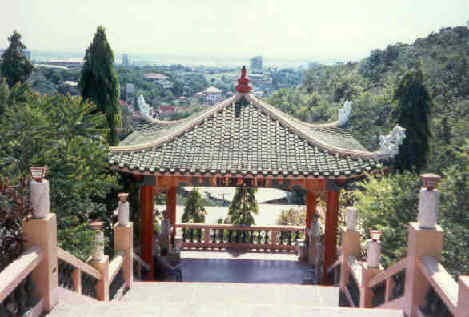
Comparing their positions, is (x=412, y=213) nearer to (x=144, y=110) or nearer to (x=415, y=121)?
(x=144, y=110)

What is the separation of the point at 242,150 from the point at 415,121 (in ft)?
59.8

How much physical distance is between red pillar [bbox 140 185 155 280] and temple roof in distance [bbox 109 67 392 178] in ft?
2.81

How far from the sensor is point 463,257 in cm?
934

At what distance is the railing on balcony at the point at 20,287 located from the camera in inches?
176

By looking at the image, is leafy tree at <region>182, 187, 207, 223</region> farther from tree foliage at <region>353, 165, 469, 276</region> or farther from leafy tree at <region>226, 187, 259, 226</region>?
tree foliage at <region>353, 165, 469, 276</region>

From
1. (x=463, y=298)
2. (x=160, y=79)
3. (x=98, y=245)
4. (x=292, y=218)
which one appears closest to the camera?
(x=463, y=298)

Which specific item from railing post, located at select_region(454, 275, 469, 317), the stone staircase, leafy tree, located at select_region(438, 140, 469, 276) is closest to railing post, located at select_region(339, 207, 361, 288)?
the stone staircase

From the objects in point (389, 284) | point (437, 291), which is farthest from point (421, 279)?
point (389, 284)

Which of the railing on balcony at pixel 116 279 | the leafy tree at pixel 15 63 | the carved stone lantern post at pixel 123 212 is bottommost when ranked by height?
the railing on balcony at pixel 116 279

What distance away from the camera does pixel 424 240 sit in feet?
18.1

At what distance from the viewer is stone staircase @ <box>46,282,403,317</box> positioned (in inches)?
225

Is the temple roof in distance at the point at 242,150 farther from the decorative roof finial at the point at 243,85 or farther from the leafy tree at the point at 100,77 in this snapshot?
the leafy tree at the point at 100,77

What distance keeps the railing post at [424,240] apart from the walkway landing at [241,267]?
6.28m

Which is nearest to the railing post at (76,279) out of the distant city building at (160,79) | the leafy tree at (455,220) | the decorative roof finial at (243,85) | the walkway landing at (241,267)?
the walkway landing at (241,267)
